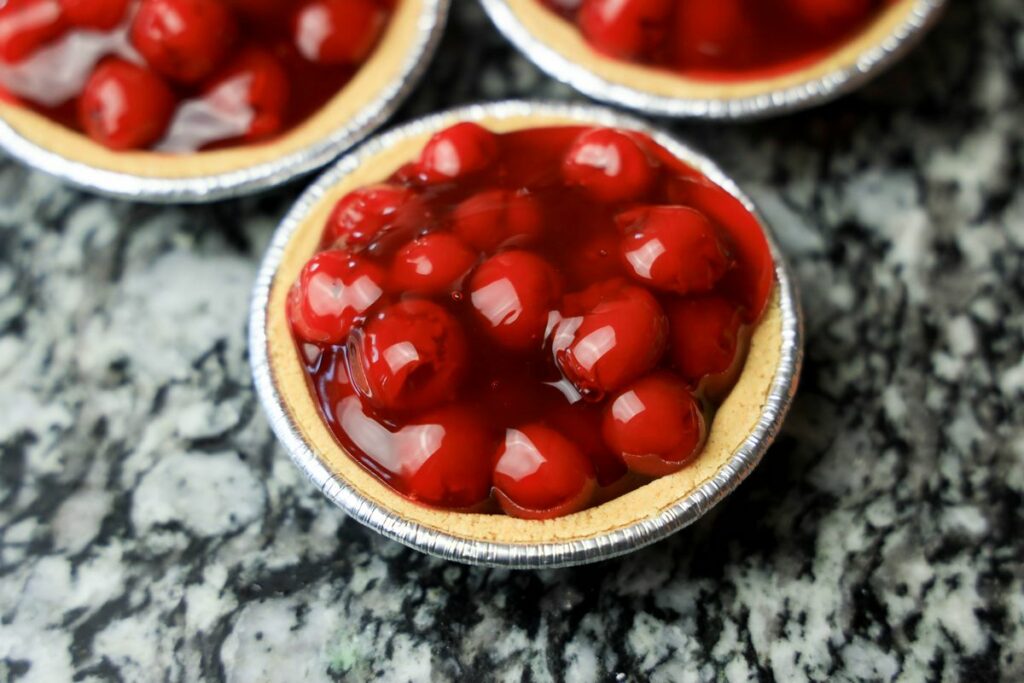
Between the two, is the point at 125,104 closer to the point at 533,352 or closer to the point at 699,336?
the point at 533,352

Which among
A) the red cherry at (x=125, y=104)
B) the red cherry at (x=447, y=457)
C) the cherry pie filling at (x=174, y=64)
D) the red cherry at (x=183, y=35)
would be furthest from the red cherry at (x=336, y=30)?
the red cherry at (x=447, y=457)

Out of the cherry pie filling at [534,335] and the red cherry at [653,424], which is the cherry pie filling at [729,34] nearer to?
the cherry pie filling at [534,335]

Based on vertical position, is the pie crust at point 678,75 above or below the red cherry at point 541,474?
above

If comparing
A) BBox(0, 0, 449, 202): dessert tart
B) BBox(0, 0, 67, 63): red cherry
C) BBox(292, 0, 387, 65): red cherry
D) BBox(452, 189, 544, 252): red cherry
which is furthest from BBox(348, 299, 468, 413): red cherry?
BBox(0, 0, 67, 63): red cherry

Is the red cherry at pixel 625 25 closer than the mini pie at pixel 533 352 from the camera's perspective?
No

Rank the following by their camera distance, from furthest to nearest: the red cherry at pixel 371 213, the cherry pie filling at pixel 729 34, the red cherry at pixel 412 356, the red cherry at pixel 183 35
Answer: the cherry pie filling at pixel 729 34, the red cherry at pixel 183 35, the red cherry at pixel 371 213, the red cherry at pixel 412 356

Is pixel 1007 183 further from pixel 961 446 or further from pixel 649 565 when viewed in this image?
pixel 649 565
